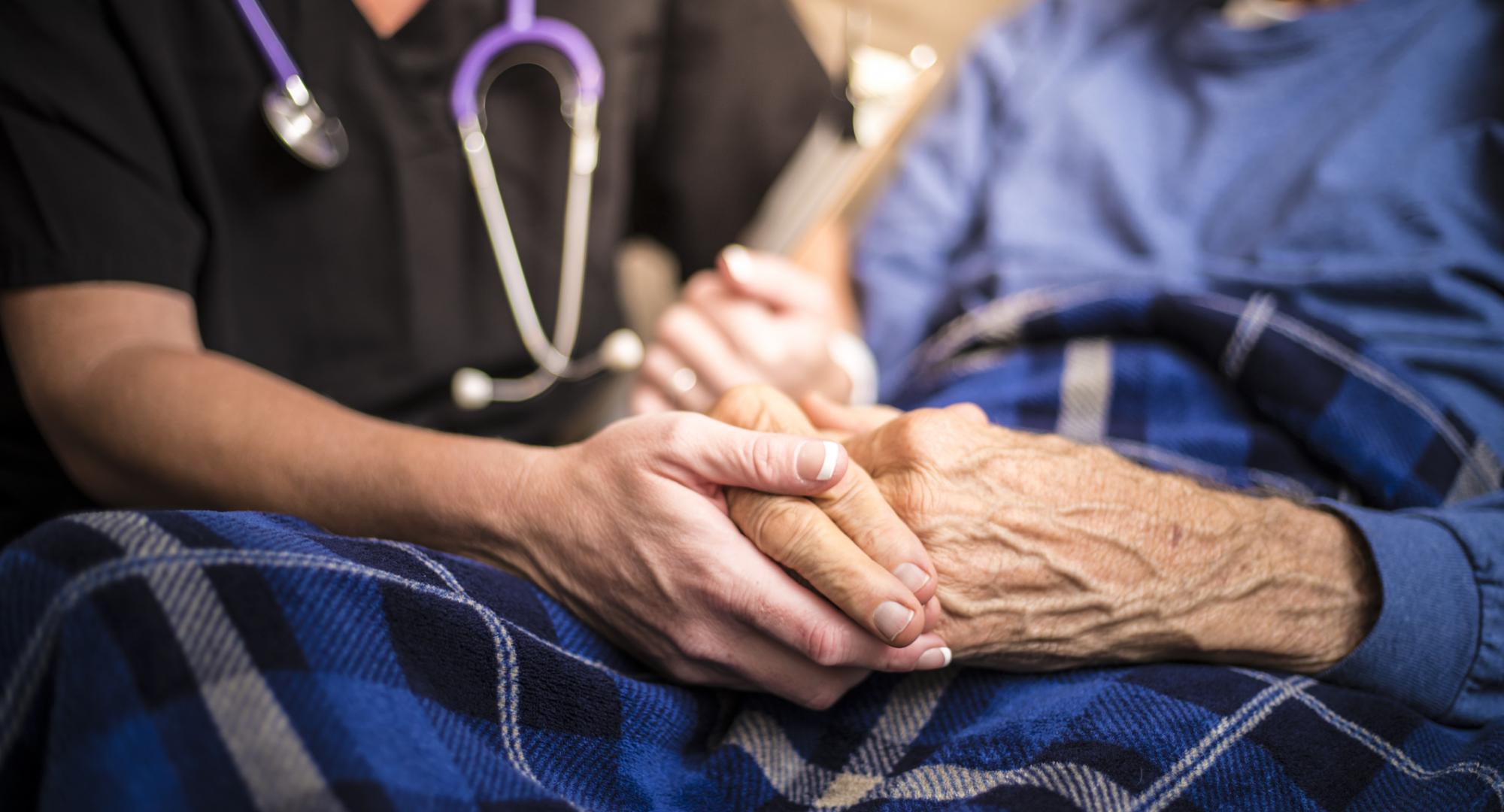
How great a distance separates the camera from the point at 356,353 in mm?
850

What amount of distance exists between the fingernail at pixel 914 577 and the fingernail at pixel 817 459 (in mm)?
73

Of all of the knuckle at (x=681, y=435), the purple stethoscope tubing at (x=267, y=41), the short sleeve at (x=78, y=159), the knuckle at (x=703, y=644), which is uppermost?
the purple stethoscope tubing at (x=267, y=41)

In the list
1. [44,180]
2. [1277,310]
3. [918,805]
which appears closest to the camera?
[918,805]

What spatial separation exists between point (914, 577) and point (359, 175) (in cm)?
67

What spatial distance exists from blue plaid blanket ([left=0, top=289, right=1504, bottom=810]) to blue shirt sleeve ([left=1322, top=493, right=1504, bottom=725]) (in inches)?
1.0

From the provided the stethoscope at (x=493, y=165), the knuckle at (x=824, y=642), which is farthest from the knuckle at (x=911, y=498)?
the stethoscope at (x=493, y=165)

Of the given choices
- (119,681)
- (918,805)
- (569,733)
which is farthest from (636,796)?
(119,681)

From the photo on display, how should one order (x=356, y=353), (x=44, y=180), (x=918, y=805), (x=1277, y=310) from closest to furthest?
(x=918, y=805)
(x=44, y=180)
(x=1277, y=310)
(x=356, y=353)

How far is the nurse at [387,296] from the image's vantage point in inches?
20.1

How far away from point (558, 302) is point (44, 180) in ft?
1.47

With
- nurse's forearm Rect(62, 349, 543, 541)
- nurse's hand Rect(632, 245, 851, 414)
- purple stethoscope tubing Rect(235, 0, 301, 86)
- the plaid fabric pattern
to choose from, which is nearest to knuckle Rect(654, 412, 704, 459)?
nurse's forearm Rect(62, 349, 543, 541)

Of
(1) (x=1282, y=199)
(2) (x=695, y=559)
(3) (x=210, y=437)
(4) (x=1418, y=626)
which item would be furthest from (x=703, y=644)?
(1) (x=1282, y=199)

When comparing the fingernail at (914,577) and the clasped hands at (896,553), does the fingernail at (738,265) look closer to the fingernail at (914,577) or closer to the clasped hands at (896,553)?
the clasped hands at (896,553)

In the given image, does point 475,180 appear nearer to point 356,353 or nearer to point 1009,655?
point 356,353
